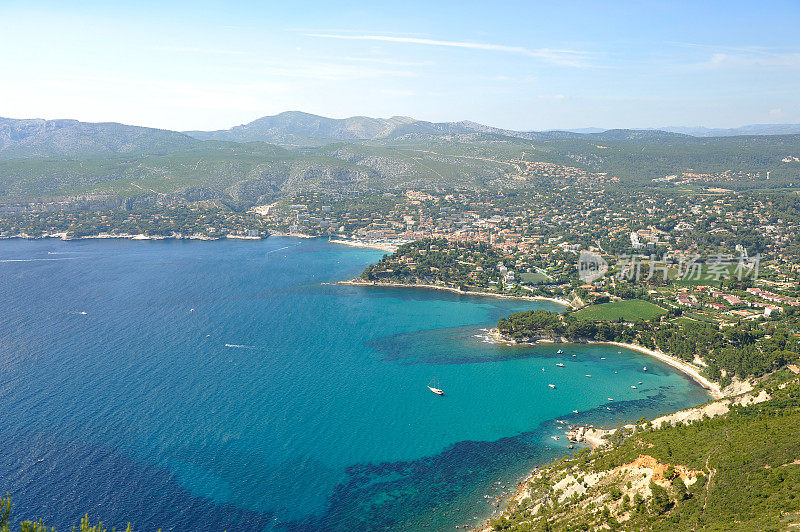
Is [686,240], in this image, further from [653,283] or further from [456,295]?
[456,295]

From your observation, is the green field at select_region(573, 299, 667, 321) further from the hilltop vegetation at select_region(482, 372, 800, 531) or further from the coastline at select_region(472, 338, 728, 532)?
the hilltop vegetation at select_region(482, 372, 800, 531)

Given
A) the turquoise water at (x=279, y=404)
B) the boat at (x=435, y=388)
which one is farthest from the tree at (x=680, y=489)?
the boat at (x=435, y=388)

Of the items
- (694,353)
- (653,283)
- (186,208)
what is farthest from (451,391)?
(186,208)

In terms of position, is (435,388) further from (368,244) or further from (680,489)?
(368,244)

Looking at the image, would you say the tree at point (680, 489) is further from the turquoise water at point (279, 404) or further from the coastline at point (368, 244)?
the coastline at point (368, 244)

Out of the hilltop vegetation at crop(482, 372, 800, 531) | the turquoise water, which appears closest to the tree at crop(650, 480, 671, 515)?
the hilltop vegetation at crop(482, 372, 800, 531)

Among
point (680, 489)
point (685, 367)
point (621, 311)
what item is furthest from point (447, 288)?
point (680, 489)
